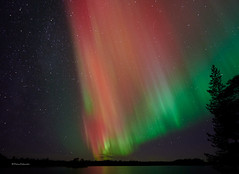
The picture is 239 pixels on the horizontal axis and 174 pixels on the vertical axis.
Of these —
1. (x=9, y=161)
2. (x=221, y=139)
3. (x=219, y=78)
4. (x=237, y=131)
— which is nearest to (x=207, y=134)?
(x=221, y=139)

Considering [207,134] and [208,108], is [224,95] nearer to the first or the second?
[208,108]

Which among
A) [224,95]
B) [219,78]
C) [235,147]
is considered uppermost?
[219,78]

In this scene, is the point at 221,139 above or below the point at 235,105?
below

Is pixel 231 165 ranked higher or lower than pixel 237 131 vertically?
lower

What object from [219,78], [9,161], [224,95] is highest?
[9,161]

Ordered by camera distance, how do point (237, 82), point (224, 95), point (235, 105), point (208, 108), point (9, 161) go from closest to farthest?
point (237, 82), point (235, 105), point (224, 95), point (208, 108), point (9, 161)

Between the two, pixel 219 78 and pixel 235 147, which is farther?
pixel 219 78

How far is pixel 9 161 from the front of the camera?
653 ft

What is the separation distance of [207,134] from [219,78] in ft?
20.6

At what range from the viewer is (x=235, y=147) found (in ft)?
68.7

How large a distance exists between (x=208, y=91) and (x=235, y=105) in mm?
4051

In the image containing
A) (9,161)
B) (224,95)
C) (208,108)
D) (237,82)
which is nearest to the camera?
(237,82)

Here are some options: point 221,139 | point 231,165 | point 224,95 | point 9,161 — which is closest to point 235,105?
point 224,95

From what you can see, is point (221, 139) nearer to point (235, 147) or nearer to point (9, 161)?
point (235, 147)
